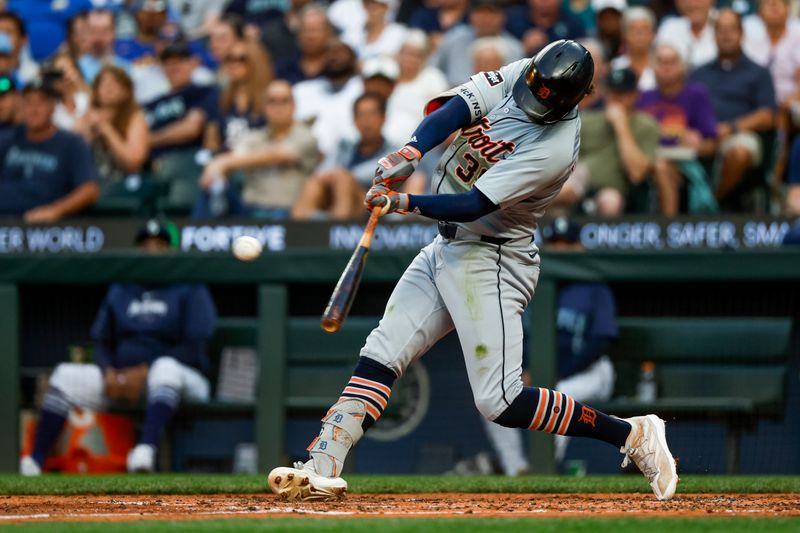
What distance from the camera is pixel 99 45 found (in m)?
11.0

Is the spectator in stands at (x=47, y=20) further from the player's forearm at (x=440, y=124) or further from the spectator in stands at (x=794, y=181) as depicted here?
the player's forearm at (x=440, y=124)

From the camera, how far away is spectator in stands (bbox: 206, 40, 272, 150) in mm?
9992

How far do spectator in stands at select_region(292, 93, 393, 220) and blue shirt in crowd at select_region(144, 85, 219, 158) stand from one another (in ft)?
4.18

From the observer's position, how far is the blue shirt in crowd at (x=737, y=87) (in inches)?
→ 359

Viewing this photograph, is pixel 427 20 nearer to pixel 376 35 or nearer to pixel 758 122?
pixel 376 35

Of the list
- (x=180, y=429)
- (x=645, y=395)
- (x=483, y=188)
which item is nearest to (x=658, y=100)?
(x=645, y=395)

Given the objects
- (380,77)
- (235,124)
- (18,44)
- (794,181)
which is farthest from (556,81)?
(18,44)

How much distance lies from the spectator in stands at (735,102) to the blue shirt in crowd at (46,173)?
4241mm

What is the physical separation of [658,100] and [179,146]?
Result: 3465mm

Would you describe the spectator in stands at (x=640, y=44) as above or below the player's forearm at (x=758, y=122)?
above

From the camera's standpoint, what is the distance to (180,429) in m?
7.82

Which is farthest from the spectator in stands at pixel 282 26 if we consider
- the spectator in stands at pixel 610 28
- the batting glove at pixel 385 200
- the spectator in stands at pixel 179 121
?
the batting glove at pixel 385 200

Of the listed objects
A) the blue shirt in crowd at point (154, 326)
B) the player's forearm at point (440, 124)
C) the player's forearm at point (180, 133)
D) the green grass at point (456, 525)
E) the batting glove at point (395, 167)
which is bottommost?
the green grass at point (456, 525)

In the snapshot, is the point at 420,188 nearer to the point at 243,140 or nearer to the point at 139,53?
the point at 243,140
